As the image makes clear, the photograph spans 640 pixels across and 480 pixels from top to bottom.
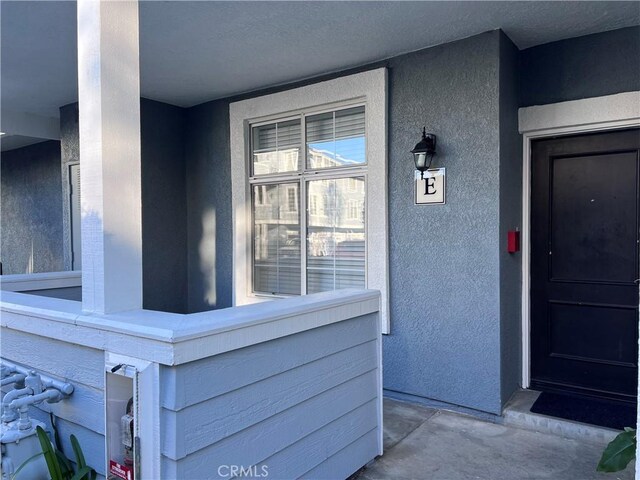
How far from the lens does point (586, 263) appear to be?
126 inches

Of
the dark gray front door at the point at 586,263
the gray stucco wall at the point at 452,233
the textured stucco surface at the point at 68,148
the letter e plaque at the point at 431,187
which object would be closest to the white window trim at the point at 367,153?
the gray stucco wall at the point at 452,233

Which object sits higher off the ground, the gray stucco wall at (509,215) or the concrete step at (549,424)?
the gray stucco wall at (509,215)

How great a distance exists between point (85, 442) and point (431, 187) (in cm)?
251

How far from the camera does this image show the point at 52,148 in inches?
241

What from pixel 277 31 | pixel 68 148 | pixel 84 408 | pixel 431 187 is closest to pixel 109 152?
pixel 84 408

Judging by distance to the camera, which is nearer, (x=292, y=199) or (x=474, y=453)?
(x=474, y=453)

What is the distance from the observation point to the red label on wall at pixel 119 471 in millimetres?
1540

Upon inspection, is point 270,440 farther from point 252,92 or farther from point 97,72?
point 252,92

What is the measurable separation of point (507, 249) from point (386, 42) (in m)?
1.64

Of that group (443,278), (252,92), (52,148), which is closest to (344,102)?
(252,92)

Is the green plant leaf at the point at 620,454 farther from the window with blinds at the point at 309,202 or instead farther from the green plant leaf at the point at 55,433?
the green plant leaf at the point at 55,433

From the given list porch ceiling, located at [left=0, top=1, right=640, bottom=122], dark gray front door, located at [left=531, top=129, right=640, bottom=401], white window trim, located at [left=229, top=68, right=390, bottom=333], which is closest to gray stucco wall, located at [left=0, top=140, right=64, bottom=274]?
porch ceiling, located at [left=0, top=1, right=640, bottom=122]
